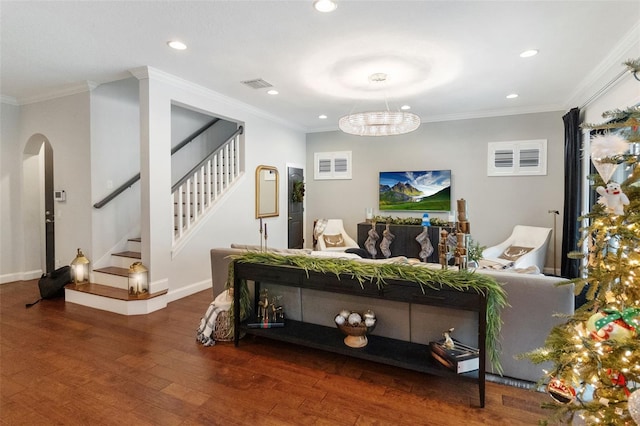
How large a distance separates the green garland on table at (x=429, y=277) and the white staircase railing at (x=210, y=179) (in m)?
2.68

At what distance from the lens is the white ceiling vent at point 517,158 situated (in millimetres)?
5520

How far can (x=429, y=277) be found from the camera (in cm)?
224

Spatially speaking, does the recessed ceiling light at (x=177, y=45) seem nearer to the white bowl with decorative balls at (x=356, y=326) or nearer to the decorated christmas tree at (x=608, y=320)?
the white bowl with decorative balls at (x=356, y=326)

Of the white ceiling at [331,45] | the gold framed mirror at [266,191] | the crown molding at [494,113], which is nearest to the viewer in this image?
the white ceiling at [331,45]

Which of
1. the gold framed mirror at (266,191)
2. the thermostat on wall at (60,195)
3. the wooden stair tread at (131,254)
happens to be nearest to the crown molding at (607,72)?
the gold framed mirror at (266,191)

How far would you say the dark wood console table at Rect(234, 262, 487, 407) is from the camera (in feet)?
7.07

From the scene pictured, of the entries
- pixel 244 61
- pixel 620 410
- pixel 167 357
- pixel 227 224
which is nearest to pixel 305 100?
pixel 244 61

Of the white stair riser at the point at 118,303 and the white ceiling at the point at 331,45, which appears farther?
the white stair riser at the point at 118,303

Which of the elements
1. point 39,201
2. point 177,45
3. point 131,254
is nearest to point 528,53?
point 177,45

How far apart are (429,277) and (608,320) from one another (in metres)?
0.96

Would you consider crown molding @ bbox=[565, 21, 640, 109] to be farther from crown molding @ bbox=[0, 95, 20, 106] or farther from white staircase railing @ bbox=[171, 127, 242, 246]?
crown molding @ bbox=[0, 95, 20, 106]

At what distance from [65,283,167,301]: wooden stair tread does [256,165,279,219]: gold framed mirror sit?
2.35m

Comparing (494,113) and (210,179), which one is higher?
(494,113)

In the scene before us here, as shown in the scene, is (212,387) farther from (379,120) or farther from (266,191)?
(266,191)
